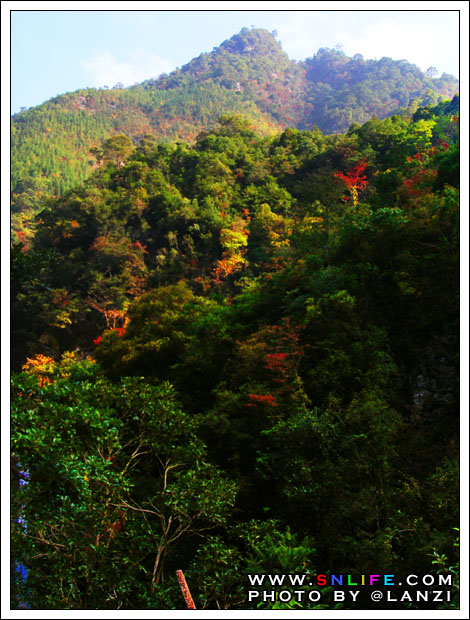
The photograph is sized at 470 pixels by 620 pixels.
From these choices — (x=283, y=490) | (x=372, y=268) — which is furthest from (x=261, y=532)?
(x=372, y=268)

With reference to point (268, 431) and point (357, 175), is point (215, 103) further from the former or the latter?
point (268, 431)

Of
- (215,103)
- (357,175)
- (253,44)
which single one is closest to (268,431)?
(357,175)

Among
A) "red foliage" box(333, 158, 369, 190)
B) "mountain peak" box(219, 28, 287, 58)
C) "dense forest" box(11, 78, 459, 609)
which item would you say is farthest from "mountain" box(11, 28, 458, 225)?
"dense forest" box(11, 78, 459, 609)

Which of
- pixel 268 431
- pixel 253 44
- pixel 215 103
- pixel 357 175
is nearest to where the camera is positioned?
pixel 268 431

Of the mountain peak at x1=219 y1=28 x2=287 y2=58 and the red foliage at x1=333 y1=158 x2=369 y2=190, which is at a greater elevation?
the mountain peak at x1=219 y1=28 x2=287 y2=58

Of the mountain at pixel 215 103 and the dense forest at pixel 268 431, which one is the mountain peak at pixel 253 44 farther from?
the dense forest at pixel 268 431

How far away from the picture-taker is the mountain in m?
44.4

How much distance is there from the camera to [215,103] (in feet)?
213

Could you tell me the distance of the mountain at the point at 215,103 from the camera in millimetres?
44438

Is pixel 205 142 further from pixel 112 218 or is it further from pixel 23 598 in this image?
pixel 23 598

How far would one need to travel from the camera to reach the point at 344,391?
293 inches

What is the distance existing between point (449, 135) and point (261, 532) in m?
19.4

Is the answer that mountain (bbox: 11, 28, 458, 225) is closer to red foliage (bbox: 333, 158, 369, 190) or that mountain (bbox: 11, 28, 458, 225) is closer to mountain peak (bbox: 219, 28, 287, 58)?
mountain peak (bbox: 219, 28, 287, 58)

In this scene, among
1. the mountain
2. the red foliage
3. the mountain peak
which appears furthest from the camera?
the mountain peak
